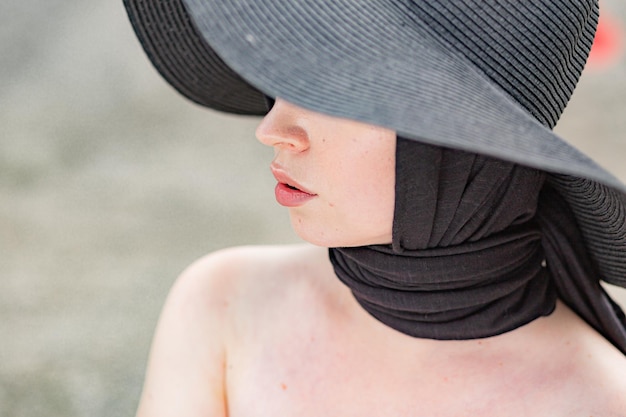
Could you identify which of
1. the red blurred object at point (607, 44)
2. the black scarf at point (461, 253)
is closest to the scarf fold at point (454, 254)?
the black scarf at point (461, 253)

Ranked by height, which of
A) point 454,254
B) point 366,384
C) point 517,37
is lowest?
point 366,384

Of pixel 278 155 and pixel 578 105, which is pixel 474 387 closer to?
pixel 278 155

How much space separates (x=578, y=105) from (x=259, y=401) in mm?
2302

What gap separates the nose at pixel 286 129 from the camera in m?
0.90

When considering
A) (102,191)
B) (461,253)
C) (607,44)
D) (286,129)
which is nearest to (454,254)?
(461,253)

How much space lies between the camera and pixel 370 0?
0.81 m

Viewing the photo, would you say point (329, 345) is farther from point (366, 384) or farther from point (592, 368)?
point (592, 368)

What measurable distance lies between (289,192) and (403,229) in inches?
5.1

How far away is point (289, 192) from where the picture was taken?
3.08ft

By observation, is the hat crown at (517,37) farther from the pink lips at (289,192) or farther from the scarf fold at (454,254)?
the pink lips at (289,192)

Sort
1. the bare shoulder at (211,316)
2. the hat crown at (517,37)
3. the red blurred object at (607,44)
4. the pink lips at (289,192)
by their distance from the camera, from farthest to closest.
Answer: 1. the red blurred object at (607,44)
2. the bare shoulder at (211,316)
3. the pink lips at (289,192)
4. the hat crown at (517,37)

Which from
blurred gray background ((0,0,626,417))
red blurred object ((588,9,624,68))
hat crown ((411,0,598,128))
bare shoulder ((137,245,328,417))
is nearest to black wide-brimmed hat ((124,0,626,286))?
hat crown ((411,0,598,128))

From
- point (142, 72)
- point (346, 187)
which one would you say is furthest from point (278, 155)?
point (142, 72)

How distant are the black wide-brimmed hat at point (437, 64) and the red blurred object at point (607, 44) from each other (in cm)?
231
